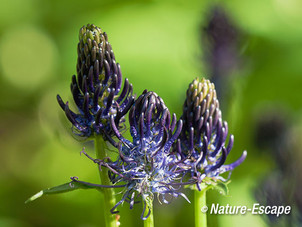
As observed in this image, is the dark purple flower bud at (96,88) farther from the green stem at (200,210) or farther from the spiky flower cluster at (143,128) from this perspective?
the green stem at (200,210)

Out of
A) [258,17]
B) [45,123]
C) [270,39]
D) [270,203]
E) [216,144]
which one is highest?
[258,17]

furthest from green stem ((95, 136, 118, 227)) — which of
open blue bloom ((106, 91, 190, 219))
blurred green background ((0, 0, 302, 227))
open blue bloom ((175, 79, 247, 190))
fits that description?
blurred green background ((0, 0, 302, 227))

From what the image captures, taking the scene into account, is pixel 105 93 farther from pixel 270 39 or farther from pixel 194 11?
pixel 194 11

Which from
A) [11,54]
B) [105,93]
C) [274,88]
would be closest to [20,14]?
[11,54]

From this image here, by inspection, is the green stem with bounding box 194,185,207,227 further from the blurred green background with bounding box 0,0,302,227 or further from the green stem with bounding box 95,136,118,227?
the blurred green background with bounding box 0,0,302,227

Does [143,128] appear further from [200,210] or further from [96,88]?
[200,210]

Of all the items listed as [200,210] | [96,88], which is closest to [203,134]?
[200,210]
